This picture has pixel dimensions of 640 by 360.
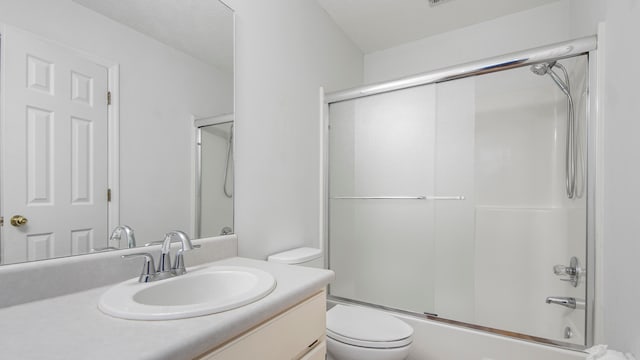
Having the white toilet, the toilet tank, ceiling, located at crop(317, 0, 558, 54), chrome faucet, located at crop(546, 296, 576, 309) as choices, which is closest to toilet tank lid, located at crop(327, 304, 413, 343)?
the white toilet

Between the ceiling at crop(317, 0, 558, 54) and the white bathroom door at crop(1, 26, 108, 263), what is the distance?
5.85 feet

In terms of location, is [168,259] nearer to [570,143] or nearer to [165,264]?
[165,264]

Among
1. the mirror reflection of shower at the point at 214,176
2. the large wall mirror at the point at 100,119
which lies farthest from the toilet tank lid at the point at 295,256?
the large wall mirror at the point at 100,119

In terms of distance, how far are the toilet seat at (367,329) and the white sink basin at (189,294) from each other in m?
0.68

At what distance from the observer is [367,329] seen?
1.50 meters

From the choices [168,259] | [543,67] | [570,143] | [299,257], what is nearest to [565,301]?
[570,143]

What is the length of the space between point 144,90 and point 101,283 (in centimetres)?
65

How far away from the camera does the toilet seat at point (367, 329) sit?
54.1 inches

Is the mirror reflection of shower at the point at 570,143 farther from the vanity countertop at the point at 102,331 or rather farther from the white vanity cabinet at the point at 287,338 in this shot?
the vanity countertop at the point at 102,331

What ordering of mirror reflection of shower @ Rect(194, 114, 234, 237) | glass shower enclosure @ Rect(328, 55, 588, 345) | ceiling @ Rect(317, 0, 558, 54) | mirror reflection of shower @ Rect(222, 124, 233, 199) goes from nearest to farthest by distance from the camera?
mirror reflection of shower @ Rect(194, 114, 234, 237) < mirror reflection of shower @ Rect(222, 124, 233, 199) < glass shower enclosure @ Rect(328, 55, 588, 345) < ceiling @ Rect(317, 0, 558, 54)

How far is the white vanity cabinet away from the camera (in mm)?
695

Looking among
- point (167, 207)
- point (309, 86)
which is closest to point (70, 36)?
point (167, 207)

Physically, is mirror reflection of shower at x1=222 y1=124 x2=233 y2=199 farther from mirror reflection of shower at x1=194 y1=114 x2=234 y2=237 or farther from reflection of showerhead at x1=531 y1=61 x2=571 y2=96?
reflection of showerhead at x1=531 y1=61 x2=571 y2=96

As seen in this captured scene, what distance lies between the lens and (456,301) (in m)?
1.85
